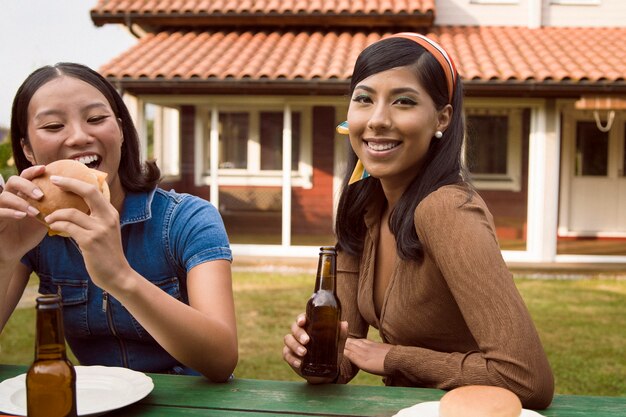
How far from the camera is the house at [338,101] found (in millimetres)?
10641

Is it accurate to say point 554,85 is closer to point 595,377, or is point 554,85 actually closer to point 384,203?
point 595,377

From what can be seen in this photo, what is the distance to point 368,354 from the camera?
207 centimetres

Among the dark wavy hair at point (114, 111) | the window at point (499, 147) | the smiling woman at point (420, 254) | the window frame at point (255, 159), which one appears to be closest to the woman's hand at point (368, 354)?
the smiling woman at point (420, 254)

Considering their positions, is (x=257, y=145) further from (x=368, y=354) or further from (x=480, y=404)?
(x=480, y=404)

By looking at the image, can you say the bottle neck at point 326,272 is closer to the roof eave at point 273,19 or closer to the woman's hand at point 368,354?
the woman's hand at point 368,354

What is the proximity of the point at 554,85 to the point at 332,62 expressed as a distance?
339 cm

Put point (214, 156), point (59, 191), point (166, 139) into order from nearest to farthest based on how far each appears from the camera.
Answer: point (59, 191) → point (214, 156) → point (166, 139)

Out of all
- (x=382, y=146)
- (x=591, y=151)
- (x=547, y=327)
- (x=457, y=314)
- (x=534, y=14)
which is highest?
(x=534, y=14)

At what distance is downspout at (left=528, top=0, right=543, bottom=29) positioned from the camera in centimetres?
1259

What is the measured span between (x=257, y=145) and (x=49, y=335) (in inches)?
481

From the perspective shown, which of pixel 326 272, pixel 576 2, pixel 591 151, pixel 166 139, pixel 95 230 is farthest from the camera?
pixel 166 139

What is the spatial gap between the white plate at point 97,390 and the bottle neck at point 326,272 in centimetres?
52

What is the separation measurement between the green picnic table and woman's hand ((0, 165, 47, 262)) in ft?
1.80

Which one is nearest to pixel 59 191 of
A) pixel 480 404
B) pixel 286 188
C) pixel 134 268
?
pixel 134 268
